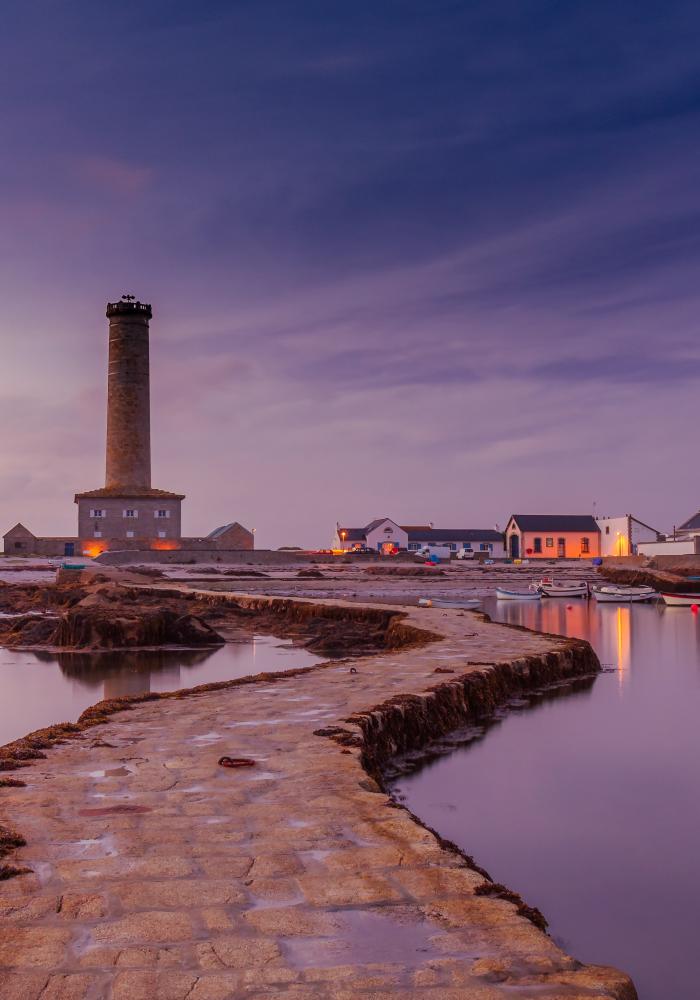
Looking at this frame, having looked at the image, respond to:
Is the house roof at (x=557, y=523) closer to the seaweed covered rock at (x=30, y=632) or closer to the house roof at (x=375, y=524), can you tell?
the house roof at (x=375, y=524)

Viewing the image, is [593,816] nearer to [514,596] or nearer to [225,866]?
[225,866]

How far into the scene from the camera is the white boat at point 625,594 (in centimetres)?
4953

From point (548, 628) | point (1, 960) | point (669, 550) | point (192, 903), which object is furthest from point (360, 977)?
point (669, 550)

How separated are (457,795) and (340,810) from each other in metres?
3.23

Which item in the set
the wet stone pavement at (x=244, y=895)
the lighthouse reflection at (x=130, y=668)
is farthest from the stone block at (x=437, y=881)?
the lighthouse reflection at (x=130, y=668)

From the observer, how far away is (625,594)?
1953 inches

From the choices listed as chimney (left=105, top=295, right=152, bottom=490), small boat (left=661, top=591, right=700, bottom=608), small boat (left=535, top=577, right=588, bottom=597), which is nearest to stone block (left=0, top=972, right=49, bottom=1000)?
small boat (left=661, top=591, right=700, bottom=608)

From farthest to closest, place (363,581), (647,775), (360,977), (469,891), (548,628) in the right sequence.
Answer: (363,581)
(548,628)
(647,775)
(469,891)
(360,977)

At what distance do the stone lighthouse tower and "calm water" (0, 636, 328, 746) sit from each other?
42.1 m

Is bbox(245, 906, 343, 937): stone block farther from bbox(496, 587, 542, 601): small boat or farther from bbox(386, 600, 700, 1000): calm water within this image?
bbox(496, 587, 542, 601): small boat

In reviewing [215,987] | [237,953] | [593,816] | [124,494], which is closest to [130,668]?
[593,816]

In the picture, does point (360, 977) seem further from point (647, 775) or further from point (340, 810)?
point (647, 775)

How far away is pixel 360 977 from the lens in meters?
3.69

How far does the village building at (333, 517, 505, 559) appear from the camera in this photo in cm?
9895
